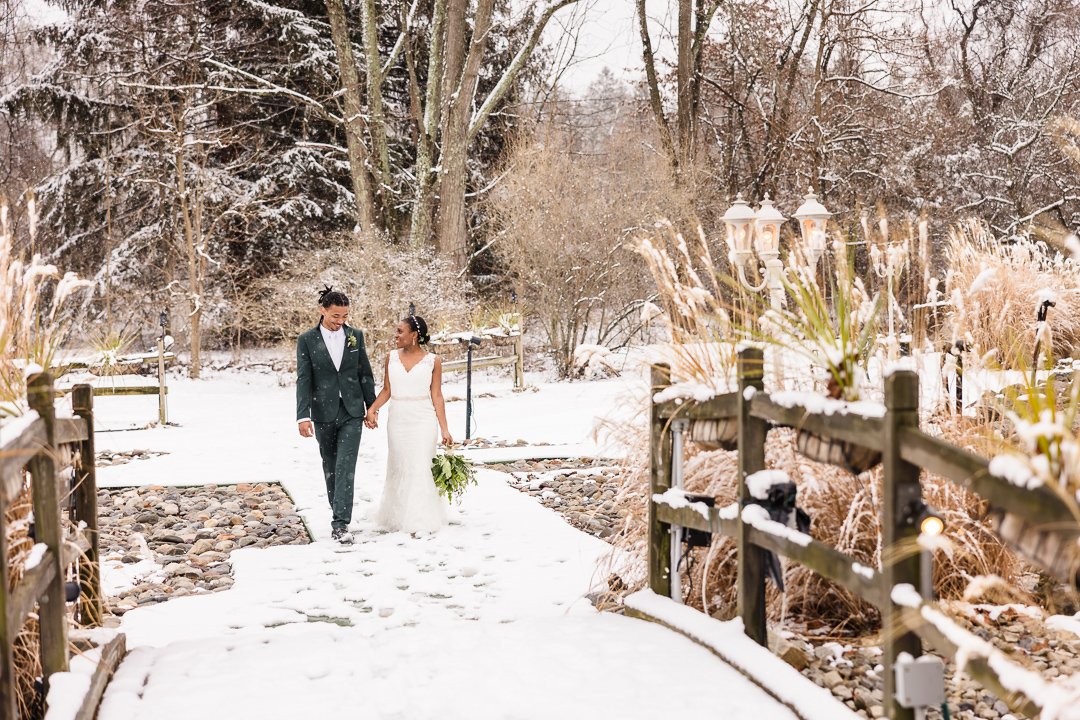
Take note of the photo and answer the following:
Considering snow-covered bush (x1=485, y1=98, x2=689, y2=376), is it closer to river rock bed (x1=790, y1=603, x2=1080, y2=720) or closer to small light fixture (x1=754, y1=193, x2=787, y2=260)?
small light fixture (x1=754, y1=193, x2=787, y2=260)

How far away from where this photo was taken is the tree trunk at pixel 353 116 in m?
19.7

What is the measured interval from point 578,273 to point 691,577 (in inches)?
629

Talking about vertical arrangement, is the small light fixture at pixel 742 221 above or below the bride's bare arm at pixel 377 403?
above

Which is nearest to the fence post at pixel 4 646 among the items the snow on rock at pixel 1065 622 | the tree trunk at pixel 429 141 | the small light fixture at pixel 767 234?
the snow on rock at pixel 1065 622

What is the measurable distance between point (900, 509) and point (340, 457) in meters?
4.82

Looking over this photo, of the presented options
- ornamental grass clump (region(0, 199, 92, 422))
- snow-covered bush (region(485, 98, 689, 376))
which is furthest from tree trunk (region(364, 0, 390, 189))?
ornamental grass clump (region(0, 199, 92, 422))

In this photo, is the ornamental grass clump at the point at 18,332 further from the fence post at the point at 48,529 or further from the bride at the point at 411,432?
the bride at the point at 411,432

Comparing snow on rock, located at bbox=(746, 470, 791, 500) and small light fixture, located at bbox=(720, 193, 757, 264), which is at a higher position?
small light fixture, located at bbox=(720, 193, 757, 264)

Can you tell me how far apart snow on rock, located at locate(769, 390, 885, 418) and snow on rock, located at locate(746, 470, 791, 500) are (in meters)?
0.31

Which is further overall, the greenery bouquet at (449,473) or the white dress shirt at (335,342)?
the greenery bouquet at (449,473)

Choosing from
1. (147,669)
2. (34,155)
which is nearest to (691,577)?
(147,669)

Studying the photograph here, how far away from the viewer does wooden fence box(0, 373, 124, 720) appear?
2582mm

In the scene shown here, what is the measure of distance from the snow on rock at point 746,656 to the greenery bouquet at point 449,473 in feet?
9.16

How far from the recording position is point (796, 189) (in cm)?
2414
